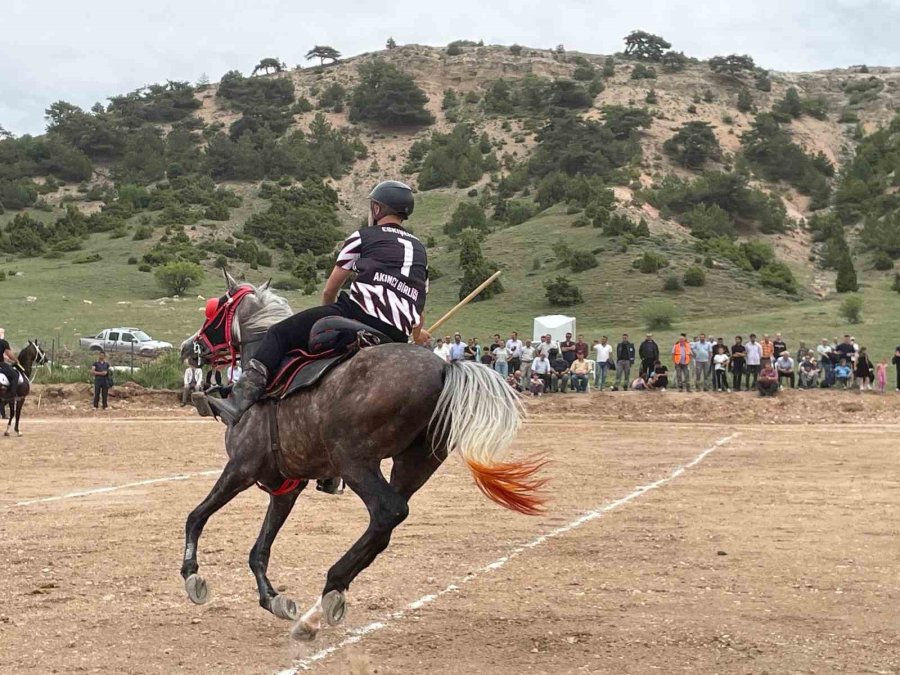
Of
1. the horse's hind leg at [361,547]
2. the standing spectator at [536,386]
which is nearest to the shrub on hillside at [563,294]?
the standing spectator at [536,386]

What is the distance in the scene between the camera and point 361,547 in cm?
643

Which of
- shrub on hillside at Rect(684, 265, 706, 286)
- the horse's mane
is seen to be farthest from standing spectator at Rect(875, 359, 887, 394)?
the horse's mane

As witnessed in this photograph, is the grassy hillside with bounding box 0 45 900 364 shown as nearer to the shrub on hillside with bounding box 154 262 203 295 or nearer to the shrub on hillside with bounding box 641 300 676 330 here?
the shrub on hillside with bounding box 154 262 203 295

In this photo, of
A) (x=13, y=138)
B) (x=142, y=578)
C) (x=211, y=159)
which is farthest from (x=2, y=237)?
(x=142, y=578)

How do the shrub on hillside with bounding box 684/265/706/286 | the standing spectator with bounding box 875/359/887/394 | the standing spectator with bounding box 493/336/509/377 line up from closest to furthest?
the standing spectator with bounding box 875/359/887/394, the standing spectator with bounding box 493/336/509/377, the shrub on hillside with bounding box 684/265/706/286

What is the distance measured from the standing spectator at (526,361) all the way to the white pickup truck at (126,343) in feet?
52.1

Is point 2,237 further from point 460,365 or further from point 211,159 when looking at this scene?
point 460,365

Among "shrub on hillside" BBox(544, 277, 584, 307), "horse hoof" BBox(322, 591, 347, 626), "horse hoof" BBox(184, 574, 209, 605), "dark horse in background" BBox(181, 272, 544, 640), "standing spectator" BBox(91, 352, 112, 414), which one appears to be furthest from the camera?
"shrub on hillside" BBox(544, 277, 584, 307)

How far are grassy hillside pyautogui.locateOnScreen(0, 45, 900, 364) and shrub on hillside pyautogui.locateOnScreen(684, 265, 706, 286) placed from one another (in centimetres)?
68

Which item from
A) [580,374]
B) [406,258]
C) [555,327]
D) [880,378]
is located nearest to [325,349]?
[406,258]

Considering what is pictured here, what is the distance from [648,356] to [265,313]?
26949mm

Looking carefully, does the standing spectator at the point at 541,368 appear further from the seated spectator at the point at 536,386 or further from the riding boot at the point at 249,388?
the riding boot at the point at 249,388

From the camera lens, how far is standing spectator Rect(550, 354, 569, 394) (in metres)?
33.9

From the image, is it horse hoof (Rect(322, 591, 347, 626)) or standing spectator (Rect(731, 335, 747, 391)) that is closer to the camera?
horse hoof (Rect(322, 591, 347, 626))
